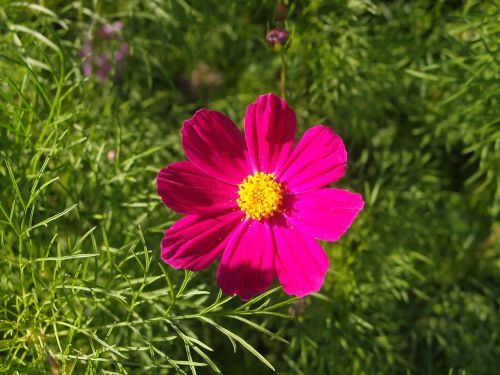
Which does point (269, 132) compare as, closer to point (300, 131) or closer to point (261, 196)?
point (261, 196)

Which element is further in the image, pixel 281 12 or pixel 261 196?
pixel 281 12

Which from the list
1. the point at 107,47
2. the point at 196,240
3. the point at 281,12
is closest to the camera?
the point at 196,240

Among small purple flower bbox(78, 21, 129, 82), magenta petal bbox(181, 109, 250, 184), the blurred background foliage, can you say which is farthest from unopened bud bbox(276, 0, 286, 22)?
magenta petal bbox(181, 109, 250, 184)

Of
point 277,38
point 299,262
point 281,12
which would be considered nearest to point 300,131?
point 281,12

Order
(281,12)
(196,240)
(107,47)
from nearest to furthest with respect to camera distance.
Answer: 1. (196,240)
2. (281,12)
3. (107,47)

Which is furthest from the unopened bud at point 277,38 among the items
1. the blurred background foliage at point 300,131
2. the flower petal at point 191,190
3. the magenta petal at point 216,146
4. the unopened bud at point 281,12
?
the unopened bud at point 281,12

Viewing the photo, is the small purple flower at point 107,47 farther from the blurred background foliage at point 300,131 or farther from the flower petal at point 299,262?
the flower petal at point 299,262

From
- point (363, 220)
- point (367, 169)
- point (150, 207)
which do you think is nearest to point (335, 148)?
point (150, 207)

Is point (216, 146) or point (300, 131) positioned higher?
point (216, 146)
